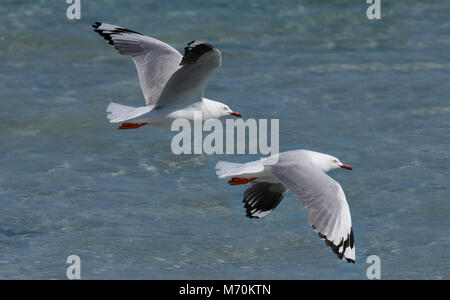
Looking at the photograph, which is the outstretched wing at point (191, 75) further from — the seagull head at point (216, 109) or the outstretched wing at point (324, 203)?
the outstretched wing at point (324, 203)

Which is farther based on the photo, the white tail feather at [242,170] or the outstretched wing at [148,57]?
the outstretched wing at [148,57]

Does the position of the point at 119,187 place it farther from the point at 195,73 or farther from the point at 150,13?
the point at 150,13

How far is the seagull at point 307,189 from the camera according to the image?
7.95 metres

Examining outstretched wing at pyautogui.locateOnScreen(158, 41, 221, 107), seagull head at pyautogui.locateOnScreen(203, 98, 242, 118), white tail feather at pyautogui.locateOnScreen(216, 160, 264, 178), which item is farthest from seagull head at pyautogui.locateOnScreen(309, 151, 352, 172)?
outstretched wing at pyautogui.locateOnScreen(158, 41, 221, 107)

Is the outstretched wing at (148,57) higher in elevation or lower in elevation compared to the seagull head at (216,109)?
higher

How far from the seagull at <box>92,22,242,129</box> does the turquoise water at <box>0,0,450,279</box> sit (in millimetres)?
1174

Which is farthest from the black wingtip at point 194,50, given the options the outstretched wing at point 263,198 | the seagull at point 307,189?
the outstretched wing at point 263,198

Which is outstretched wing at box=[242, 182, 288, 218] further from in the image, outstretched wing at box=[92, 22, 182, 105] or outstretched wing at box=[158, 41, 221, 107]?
outstretched wing at box=[92, 22, 182, 105]

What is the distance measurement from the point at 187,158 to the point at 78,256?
10.6 ft

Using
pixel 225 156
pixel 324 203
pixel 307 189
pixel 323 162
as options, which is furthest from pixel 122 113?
pixel 225 156

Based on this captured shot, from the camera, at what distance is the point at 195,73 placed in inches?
380

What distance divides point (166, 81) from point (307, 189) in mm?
2519

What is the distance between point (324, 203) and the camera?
812cm
